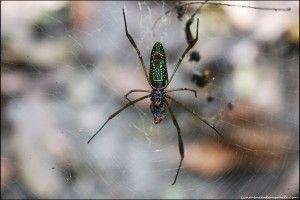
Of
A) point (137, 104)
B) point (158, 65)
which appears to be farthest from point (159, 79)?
point (137, 104)

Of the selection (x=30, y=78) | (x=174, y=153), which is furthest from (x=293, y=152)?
(x=30, y=78)

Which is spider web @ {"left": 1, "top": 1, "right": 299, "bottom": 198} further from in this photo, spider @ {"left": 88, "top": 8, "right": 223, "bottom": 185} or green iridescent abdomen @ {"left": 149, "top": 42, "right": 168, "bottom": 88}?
green iridescent abdomen @ {"left": 149, "top": 42, "right": 168, "bottom": 88}

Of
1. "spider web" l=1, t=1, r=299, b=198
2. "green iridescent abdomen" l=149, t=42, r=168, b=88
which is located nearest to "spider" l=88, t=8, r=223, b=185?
"green iridescent abdomen" l=149, t=42, r=168, b=88

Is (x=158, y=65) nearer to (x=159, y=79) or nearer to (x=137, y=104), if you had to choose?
(x=159, y=79)

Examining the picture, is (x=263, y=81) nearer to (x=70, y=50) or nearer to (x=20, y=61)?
(x=70, y=50)

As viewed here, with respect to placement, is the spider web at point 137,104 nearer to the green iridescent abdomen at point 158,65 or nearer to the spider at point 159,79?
the spider at point 159,79

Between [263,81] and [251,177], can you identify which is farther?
[263,81]
